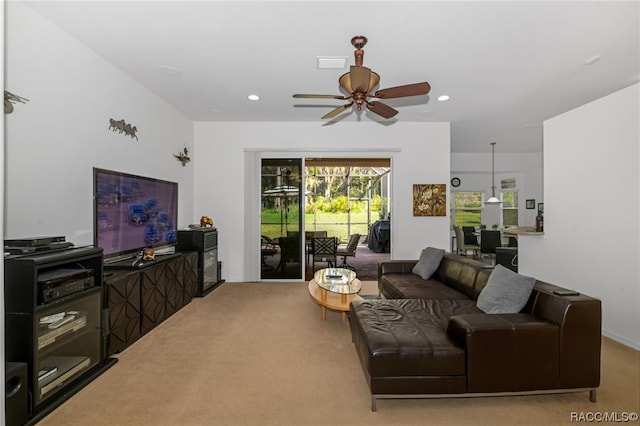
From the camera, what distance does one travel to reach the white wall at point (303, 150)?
5602 mm

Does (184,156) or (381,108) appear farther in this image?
(184,156)

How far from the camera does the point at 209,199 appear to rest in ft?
18.5

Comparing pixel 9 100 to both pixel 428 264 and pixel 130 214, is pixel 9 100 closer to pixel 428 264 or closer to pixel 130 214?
pixel 130 214

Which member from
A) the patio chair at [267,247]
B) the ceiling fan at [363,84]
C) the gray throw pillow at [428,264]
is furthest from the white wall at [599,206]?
the patio chair at [267,247]

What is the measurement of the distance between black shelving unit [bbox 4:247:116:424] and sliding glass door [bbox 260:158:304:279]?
3304 millimetres

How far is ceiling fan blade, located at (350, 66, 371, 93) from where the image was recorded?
243cm

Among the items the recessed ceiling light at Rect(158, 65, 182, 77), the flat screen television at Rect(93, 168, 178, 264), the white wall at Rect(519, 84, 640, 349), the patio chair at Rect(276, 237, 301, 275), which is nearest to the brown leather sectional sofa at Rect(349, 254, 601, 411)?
the white wall at Rect(519, 84, 640, 349)

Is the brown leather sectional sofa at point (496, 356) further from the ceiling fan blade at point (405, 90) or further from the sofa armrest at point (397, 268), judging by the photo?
the sofa armrest at point (397, 268)

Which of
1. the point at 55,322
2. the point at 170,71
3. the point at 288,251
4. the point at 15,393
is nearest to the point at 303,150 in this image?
the point at 288,251

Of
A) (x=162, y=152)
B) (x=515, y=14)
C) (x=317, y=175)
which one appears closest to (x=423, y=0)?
(x=515, y=14)

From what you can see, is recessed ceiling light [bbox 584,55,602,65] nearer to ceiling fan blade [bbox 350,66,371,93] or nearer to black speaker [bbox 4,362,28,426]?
ceiling fan blade [bbox 350,66,371,93]

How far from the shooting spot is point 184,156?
5145mm

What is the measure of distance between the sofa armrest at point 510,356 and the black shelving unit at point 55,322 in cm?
285

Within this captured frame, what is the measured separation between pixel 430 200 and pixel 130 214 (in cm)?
472
